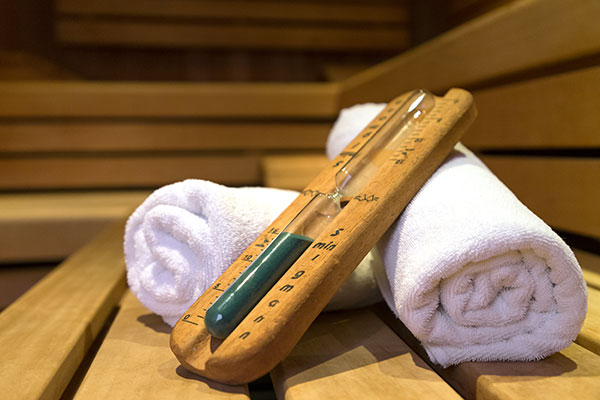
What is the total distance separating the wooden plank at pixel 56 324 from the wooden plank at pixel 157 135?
1129 millimetres

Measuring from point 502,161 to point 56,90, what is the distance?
156cm

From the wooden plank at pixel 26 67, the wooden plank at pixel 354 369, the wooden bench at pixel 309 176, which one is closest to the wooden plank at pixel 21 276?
the wooden bench at pixel 309 176

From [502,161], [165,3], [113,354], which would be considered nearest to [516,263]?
[113,354]

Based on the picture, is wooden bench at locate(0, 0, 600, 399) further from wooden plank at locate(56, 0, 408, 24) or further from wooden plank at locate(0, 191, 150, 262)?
wooden plank at locate(56, 0, 408, 24)

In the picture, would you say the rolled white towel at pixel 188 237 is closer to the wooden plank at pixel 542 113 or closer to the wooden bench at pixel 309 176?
the wooden bench at pixel 309 176

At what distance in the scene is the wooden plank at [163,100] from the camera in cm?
198

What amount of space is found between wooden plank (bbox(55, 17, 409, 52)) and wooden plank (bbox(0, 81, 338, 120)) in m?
0.81

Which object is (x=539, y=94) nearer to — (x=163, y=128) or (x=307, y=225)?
(x=307, y=225)

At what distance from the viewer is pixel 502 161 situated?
3.67 feet

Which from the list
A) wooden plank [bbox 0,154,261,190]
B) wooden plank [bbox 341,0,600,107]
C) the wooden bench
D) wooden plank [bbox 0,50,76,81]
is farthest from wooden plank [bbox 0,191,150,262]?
wooden plank [bbox 0,50,76,81]

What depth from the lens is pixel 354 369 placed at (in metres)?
0.49

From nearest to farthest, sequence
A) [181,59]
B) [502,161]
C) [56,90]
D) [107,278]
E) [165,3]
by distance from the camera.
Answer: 1. [107,278]
2. [502,161]
3. [56,90]
4. [165,3]
5. [181,59]

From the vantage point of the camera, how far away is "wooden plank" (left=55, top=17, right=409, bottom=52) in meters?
2.73

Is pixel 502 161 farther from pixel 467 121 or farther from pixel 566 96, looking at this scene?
pixel 467 121
